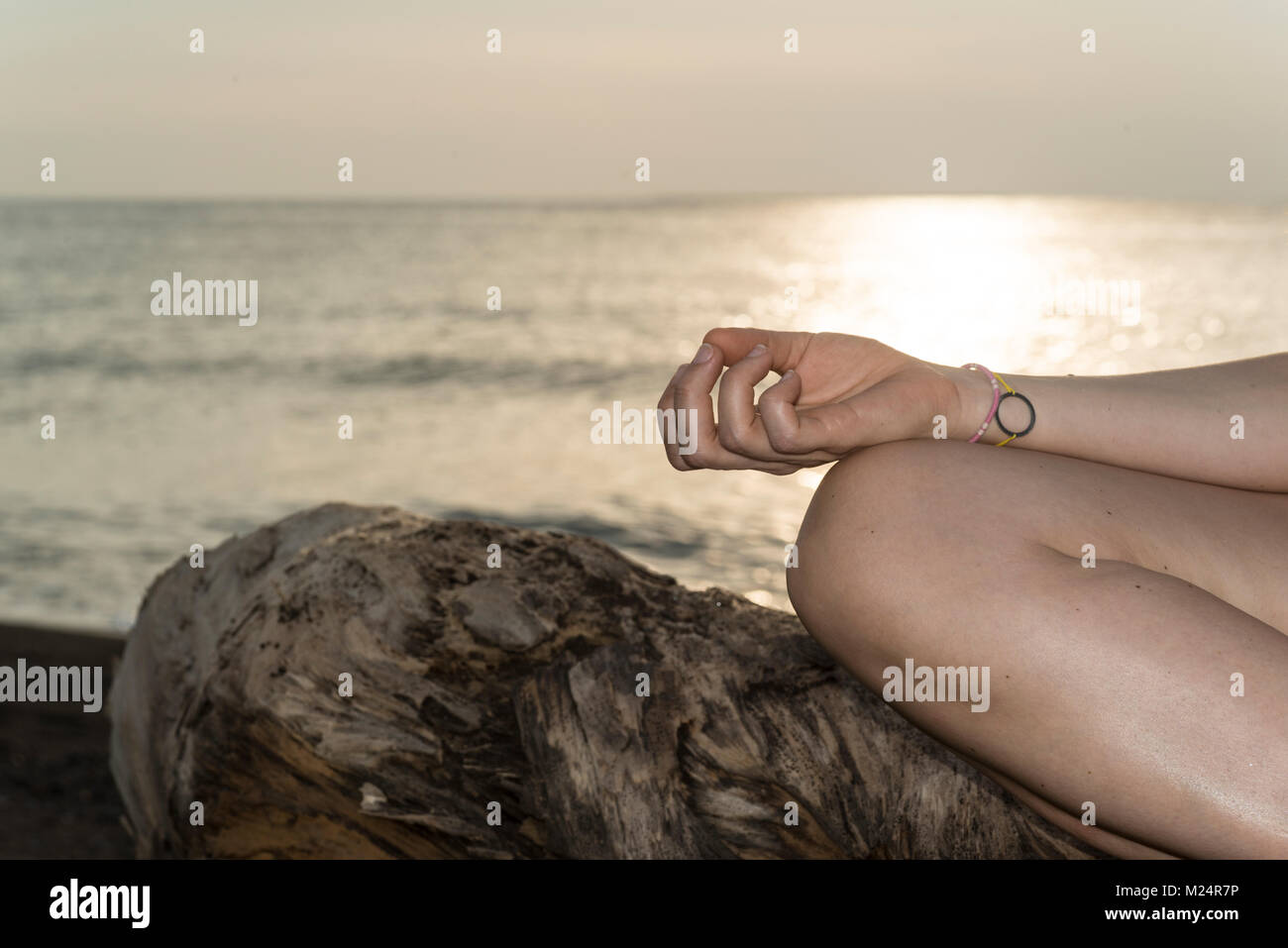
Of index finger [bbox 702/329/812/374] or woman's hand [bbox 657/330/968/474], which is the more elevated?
index finger [bbox 702/329/812/374]

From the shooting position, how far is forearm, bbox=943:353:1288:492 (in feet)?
5.55

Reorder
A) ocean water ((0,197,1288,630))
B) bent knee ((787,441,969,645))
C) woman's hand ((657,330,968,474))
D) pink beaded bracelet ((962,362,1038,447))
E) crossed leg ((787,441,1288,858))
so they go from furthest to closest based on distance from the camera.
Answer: ocean water ((0,197,1288,630)), pink beaded bracelet ((962,362,1038,447)), woman's hand ((657,330,968,474)), bent knee ((787,441,969,645)), crossed leg ((787,441,1288,858))

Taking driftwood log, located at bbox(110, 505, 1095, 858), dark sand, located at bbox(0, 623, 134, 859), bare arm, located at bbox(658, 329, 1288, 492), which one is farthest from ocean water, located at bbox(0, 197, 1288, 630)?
bare arm, located at bbox(658, 329, 1288, 492)

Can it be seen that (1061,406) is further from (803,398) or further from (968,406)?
(803,398)

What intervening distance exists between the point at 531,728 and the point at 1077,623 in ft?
4.26

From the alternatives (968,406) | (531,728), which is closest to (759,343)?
(968,406)

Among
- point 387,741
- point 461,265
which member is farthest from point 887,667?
point 461,265

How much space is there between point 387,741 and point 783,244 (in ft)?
169

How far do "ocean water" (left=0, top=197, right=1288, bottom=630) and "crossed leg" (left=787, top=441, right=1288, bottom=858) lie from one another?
5.58m

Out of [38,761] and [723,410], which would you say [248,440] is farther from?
[723,410]

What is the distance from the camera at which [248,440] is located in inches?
497

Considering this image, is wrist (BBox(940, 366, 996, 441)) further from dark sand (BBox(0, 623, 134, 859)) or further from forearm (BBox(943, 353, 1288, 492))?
dark sand (BBox(0, 623, 134, 859))

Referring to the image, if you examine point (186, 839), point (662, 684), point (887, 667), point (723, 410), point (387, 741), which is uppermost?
point (723, 410)

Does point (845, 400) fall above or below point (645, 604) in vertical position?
above
